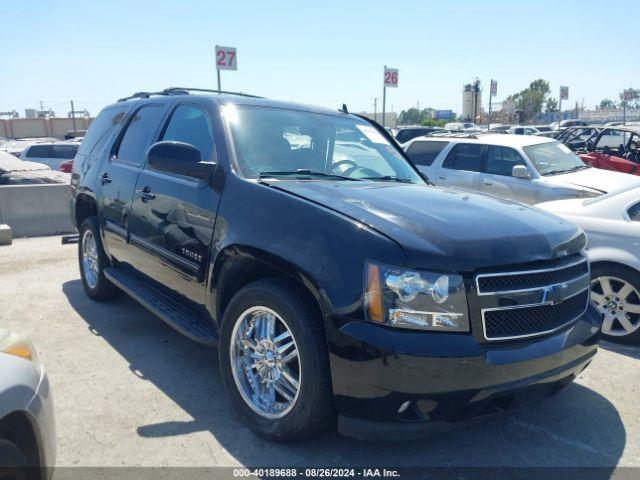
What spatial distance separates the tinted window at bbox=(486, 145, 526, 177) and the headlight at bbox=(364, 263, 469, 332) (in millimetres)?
7022

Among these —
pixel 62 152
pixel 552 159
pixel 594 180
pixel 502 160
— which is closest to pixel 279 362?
pixel 502 160

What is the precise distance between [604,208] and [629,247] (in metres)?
0.50

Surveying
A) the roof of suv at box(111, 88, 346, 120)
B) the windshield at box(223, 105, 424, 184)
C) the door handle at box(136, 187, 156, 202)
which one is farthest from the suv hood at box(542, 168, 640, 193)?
the door handle at box(136, 187, 156, 202)

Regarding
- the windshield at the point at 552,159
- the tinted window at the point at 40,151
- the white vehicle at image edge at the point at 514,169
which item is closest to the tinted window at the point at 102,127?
the white vehicle at image edge at the point at 514,169

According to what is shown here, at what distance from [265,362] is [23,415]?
1352 mm

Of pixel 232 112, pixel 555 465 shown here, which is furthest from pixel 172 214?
pixel 555 465

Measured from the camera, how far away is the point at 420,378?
2.54 m

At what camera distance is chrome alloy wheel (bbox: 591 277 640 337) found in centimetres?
472

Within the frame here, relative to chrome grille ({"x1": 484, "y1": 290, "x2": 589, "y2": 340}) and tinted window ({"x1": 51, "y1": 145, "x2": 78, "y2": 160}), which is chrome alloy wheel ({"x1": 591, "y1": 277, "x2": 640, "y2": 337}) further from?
tinted window ({"x1": 51, "y1": 145, "x2": 78, "y2": 160})

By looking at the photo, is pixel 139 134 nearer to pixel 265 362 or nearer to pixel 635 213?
pixel 265 362

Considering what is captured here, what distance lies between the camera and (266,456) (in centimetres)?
302

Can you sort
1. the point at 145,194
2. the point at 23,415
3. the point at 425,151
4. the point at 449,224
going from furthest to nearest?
1. the point at 425,151
2. the point at 145,194
3. the point at 449,224
4. the point at 23,415

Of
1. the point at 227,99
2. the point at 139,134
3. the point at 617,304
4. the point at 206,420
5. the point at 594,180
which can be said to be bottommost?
the point at 206,420

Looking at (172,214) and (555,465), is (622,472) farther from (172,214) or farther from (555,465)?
(172,214)
